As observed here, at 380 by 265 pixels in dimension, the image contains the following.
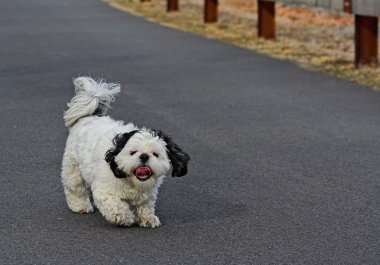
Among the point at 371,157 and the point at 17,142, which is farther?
the point at 17,142

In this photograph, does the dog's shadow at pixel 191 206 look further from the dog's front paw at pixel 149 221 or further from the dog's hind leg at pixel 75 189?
the dog's hind leg at pixel 75 189

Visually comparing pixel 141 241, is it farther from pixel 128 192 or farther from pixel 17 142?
pixel 17 142

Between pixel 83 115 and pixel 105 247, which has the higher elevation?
pixel 83 115

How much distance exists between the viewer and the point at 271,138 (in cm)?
1071

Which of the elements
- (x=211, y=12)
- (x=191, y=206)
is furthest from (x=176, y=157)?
(x=211, y=12)

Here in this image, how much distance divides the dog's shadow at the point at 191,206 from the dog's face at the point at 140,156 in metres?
0.66

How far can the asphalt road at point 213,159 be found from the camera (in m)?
6.59

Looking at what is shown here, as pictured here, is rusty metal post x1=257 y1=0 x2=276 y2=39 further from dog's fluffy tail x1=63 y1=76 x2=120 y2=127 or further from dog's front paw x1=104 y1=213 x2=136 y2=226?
dog's front paw x1=104 y1=213 x2=136 y2=226

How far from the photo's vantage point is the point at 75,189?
7.59 metres

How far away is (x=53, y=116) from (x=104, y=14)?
17.3m

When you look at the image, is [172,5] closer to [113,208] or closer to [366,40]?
[366,40]

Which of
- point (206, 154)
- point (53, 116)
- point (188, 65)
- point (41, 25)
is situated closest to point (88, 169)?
point (206, 154)

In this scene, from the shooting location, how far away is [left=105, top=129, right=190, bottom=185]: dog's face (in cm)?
663

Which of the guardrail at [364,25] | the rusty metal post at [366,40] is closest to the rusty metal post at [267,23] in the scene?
the guardrail at [364,25]
